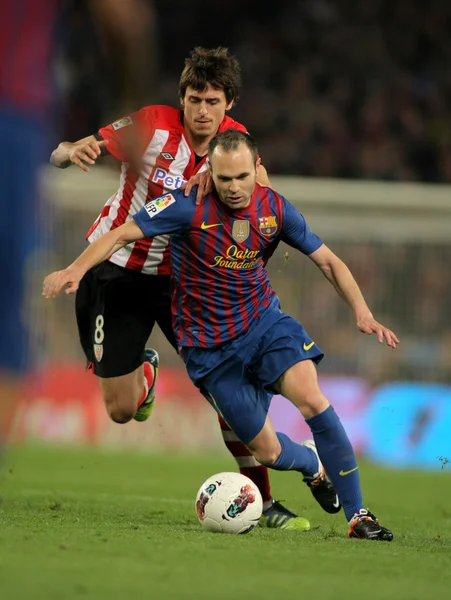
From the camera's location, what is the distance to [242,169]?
5215mm

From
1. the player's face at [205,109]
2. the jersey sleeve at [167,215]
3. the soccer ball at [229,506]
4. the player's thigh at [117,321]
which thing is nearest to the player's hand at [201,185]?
the jersey sleeve at [167,215]

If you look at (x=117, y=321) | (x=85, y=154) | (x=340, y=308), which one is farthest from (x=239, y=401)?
(x=340, y=308)

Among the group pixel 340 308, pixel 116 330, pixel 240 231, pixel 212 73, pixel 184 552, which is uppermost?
pixel 212 73

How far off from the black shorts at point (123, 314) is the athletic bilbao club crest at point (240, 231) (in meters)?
0.93

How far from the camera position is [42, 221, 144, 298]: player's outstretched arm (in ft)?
15.5

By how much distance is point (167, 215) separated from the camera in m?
5.27

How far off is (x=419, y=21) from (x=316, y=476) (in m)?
12.9

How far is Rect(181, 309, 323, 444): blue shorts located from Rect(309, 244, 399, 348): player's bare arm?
26 centimetres

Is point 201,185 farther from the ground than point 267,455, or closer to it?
farther from the ground

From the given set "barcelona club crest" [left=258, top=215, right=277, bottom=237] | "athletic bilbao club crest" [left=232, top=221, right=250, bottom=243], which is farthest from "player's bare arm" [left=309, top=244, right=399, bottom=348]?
"athletic bilbao club crest" [left=232, top=221, right=250, bottom=243]

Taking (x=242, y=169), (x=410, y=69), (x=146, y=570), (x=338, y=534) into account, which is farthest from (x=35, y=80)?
(x=410, y=69)

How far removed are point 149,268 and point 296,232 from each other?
0.98 m

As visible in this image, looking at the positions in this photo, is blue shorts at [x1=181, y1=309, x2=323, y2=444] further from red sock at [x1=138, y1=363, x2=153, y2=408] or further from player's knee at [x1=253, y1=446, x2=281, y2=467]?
red sock at [x1=138, y1=363, x2=153, y2=408]

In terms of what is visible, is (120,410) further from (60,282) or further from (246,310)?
(60,282)
